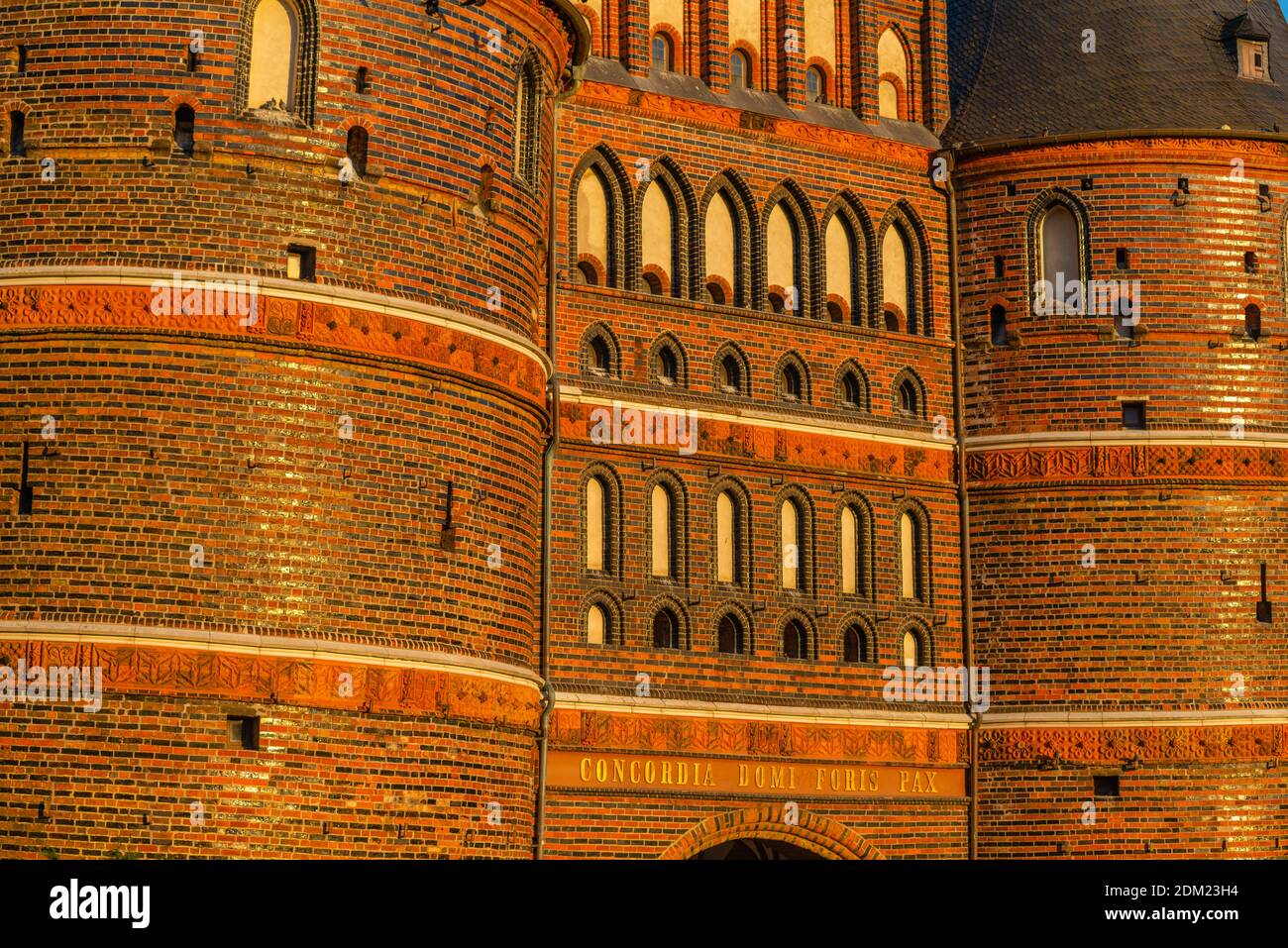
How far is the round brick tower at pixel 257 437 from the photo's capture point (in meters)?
20.9

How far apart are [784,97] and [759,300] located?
2939 mm

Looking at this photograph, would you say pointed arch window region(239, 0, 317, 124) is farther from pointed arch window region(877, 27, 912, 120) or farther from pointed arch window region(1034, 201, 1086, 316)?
pointed arch window region(1034, 201, 1086, 316)

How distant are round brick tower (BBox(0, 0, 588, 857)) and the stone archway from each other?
10.5 feet

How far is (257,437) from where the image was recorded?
21.7m

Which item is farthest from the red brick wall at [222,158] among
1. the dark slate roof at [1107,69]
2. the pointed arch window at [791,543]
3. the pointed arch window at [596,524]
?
the dark slate roof at [1107,69]

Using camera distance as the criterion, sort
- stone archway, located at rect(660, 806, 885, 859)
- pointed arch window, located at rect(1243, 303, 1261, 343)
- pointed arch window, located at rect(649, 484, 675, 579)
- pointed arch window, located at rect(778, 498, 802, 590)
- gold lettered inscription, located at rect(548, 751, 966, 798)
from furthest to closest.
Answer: pointed arch window, located at rect(1243, 303, 1261, 343) < pointed arch window, located at rect(778, 498, 802, 590) < pointed arch window, located at rect(649, 484, 675, 579) < stone archway, located at rect(660, 806, 885, 859) < gold lettered inscription, located at rect(548, 751, 966, 798)

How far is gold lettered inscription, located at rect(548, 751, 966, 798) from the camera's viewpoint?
25.7 meters

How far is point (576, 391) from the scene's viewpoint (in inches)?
1051

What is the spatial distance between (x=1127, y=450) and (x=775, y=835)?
6.83m

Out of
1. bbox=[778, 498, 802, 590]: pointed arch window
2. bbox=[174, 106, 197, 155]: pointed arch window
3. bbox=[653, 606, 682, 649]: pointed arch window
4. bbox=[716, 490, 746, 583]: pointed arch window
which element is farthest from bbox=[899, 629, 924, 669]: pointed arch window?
bbox=[174, 106, 197, 155]: pointed arch window

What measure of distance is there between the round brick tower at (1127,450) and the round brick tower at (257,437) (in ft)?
26.7

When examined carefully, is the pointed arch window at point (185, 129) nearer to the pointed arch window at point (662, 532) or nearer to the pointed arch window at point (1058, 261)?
the pointed arch window at point (662, 532)

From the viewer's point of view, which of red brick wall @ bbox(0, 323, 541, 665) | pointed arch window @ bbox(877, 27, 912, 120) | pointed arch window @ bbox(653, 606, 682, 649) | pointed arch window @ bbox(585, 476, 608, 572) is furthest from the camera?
pointed arch window @ bbox(877, 27, 912, 120)

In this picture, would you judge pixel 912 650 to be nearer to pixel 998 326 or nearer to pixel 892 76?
pixel 998 326
